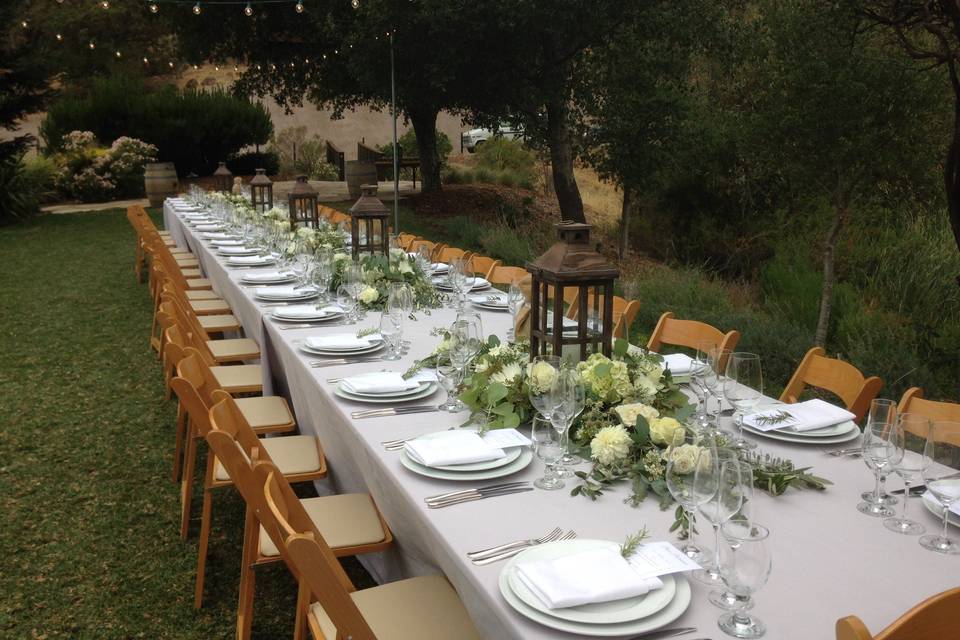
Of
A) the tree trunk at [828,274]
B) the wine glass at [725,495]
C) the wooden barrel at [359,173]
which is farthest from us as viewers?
the wooden barrel at [359,173]

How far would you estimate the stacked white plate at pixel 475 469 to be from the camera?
2.06 metres

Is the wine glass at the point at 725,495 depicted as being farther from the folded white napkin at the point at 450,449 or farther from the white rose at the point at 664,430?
the folded white napkin at the point at 450,449

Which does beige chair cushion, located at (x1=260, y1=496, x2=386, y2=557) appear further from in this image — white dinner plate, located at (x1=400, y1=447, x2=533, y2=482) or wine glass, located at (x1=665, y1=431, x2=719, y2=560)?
wine glass, located at (x1=665, y1=431, x2=719, y2=560)

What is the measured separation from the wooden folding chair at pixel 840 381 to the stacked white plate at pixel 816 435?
298mm

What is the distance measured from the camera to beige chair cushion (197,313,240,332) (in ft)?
17.7

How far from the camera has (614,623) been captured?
4.71 feet

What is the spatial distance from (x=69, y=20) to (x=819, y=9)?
27653 millimetres

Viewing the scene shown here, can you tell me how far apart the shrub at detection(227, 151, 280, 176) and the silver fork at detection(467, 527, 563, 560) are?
19262 millimetres

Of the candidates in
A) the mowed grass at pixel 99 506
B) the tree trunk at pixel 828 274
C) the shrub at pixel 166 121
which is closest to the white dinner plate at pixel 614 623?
the mowed grass at pixel 99 506

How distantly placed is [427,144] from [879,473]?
48.4ft

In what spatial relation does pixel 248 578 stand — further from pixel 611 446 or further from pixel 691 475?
pixel 691 475

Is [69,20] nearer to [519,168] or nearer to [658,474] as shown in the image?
[519,168]

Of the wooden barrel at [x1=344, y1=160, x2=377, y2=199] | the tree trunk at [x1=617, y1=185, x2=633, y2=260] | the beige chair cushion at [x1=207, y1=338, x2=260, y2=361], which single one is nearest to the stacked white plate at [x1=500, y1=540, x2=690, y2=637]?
the beige chair cushion at [x1=207, y1=338, x2=260, y2=361]

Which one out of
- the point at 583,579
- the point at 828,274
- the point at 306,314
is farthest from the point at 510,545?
the point at 828,274
